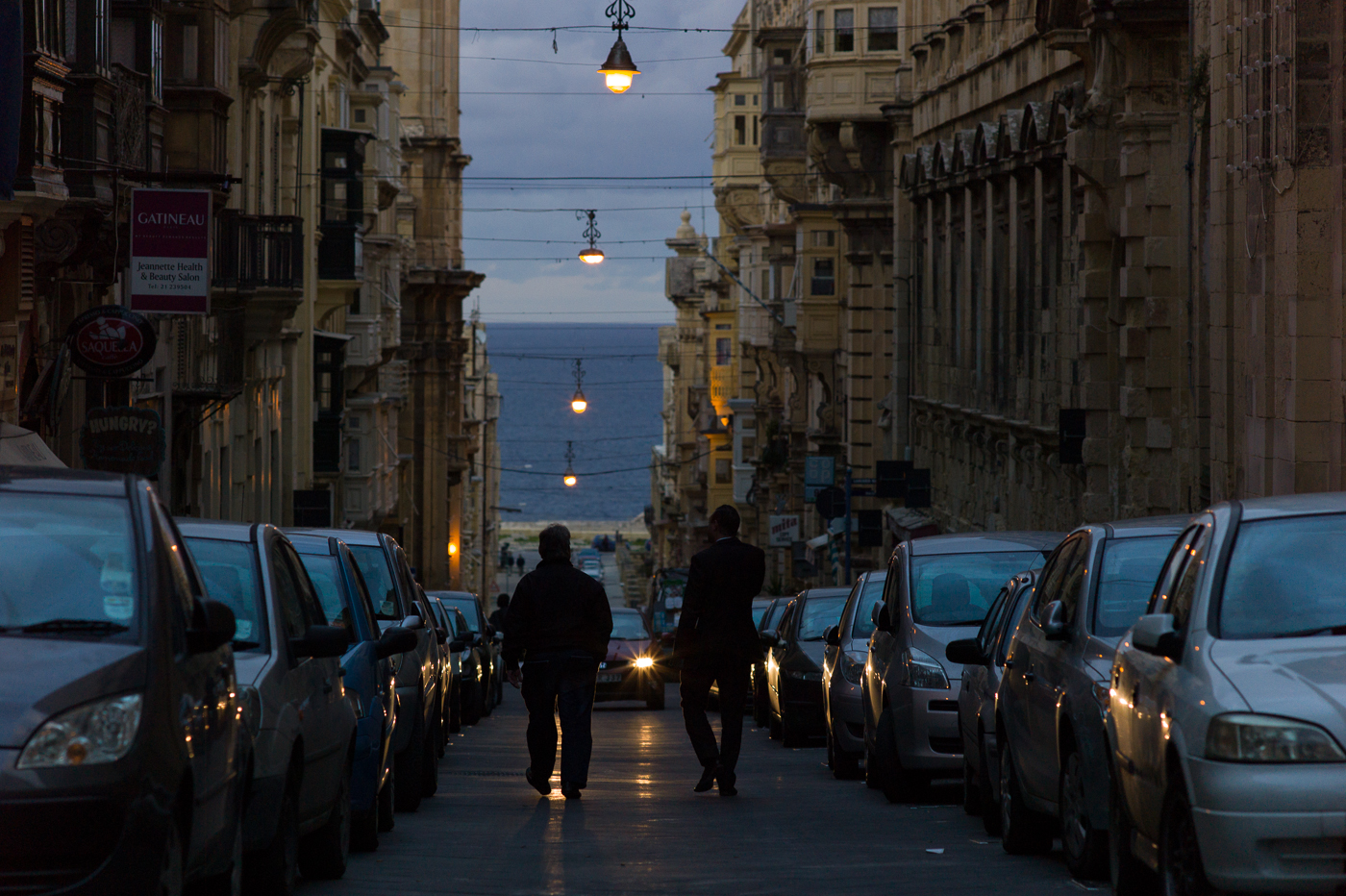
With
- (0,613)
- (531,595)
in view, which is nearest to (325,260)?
(531,595)

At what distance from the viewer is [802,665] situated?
19922 millimetres

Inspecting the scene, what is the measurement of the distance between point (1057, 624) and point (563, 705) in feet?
15.4

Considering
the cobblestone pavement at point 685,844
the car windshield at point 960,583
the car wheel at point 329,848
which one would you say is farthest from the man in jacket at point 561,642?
the car wheel at point 329,848

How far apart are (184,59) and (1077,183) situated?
43.2ft

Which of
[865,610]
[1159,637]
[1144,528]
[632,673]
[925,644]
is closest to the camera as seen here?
[1159,637]

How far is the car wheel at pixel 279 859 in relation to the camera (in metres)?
8.27

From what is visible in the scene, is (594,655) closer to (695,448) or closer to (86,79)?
(86,79)

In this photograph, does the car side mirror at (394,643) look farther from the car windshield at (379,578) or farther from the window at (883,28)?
the window at (883,28)

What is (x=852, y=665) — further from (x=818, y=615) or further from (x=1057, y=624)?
(x=1057, y=624)

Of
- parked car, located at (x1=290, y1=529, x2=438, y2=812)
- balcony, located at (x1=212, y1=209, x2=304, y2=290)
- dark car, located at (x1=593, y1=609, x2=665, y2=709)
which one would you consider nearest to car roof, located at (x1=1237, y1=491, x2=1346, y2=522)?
parked car, located at (x1=290, y1=529, x2=438, y2=812)

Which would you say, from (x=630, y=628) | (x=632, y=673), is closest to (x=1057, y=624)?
(x=632, y=673)

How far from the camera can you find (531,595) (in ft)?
43.7

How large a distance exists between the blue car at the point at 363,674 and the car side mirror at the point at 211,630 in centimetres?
354

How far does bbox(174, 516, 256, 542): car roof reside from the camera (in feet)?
30.6
